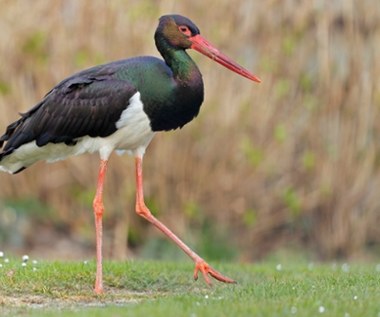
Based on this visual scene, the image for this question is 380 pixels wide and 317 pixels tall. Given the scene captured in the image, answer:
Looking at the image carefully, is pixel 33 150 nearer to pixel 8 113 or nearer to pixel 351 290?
pixel 351 290

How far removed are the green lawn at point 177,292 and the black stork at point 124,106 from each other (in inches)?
14.8

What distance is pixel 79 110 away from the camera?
9.02m

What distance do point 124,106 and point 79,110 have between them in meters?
0.42

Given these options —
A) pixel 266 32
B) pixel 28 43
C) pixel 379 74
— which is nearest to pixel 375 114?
pixel 379 74

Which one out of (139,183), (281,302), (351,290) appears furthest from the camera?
(139,183)

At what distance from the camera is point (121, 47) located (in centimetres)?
1491

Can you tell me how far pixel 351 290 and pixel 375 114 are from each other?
7317mm

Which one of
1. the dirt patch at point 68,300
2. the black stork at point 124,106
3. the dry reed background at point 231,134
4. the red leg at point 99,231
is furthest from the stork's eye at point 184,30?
the dry reed background at point 231,134

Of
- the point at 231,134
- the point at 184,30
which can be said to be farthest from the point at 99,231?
the point at 231,134

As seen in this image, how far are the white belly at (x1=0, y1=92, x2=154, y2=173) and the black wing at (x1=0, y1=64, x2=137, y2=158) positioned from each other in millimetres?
60

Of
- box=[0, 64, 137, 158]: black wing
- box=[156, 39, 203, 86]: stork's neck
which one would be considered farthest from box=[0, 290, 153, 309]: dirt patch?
box=[156, 39, 203, 86]: stork's neck

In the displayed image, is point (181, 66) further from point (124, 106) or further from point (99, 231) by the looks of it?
point (99, 231)

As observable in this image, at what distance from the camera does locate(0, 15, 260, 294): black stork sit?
887 cm

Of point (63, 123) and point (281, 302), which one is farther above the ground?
point (63, 123)
